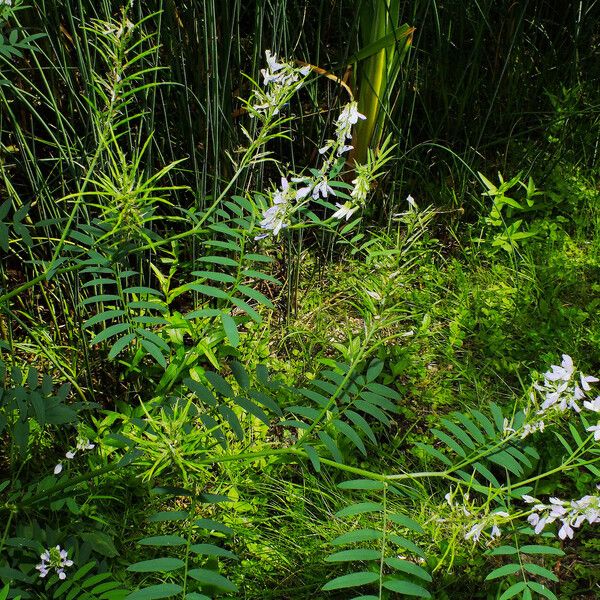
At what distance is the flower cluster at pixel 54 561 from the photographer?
124cm

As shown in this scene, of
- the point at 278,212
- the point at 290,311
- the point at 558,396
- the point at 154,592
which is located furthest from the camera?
the point at 290,311

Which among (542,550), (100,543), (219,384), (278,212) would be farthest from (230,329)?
(542,550)

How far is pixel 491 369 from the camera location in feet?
6.37

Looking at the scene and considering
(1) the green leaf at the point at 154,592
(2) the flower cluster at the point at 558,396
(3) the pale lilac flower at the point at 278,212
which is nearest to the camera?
(1) the green leaf at the point at 154,592

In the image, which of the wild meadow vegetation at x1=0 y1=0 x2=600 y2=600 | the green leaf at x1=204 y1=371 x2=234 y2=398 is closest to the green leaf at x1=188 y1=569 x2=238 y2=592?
the wild meadow vegetation at x1=0 y1=0 x2=600 y2=600

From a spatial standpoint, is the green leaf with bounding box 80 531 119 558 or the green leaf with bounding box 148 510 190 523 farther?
the green leaf with bounding box 80 531 119 558

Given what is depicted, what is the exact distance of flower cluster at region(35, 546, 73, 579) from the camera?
4.08ft

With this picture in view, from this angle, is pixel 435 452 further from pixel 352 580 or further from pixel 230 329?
pixel 230 329

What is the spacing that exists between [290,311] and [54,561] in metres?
0.99

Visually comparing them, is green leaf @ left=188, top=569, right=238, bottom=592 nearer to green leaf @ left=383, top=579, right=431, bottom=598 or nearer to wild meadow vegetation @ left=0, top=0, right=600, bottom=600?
wild meadow vegetation @ left=0, top=0, right=600, bottom=600

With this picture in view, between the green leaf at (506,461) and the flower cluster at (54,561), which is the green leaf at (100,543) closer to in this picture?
the flower cluster at (54,561)

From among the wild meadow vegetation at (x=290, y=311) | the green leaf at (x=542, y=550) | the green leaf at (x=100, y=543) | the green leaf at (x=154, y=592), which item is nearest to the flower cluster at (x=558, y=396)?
the wild meadow vegetation at (x=290, y=311)

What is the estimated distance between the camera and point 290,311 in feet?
6.77

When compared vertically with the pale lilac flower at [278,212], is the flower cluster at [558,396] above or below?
below
